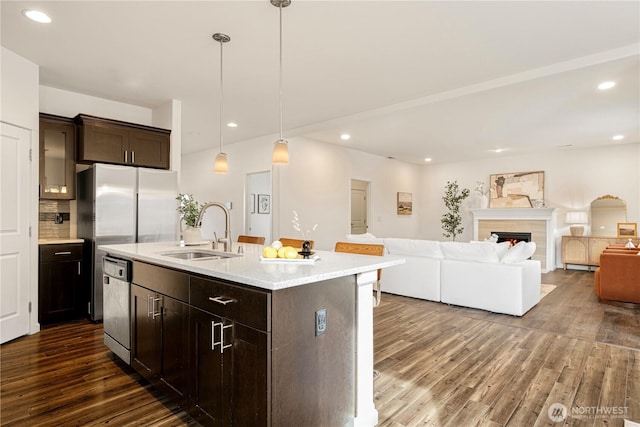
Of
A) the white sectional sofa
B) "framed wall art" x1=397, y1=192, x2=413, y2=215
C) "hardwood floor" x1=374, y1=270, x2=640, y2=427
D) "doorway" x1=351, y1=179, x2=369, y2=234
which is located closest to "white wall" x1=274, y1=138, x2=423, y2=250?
"framed wall art" x1=397, y1=192, x2=413, y2=215

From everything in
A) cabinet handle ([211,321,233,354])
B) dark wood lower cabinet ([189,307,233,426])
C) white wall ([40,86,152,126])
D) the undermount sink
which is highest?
white wall ([40,86,152,126])

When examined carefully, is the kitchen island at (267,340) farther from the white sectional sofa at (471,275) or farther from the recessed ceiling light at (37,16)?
the white sectional sofa at (471,275)

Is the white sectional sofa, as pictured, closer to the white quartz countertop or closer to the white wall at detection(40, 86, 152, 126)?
the white quartz countertop

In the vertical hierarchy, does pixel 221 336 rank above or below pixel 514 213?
below

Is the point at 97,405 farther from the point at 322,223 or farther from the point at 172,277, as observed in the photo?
the point at 322,223

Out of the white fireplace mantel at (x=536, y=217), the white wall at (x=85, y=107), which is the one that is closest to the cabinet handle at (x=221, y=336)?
the white wall at (x=85, y=107)

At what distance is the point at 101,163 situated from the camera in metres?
4.04

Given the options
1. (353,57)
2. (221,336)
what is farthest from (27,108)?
(221,336)

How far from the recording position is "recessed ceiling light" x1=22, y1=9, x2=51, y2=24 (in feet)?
8.52

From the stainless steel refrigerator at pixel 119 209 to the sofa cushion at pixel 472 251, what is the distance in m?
3.55

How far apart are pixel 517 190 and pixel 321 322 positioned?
8317mm

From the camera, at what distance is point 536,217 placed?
304 inches

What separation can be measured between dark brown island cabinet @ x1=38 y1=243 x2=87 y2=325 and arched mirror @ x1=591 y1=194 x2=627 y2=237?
9.30 metres

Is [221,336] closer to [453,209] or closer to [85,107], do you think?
[85,107]
